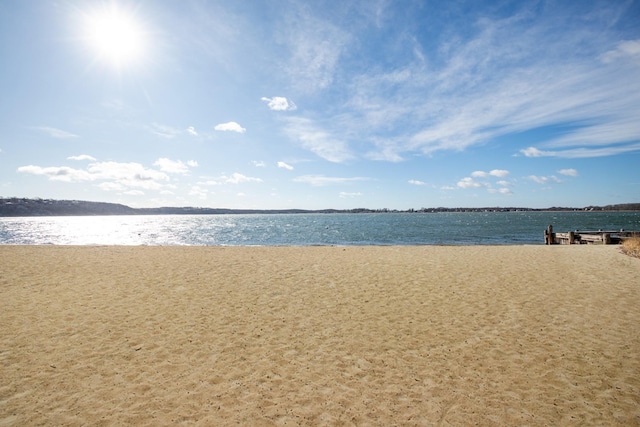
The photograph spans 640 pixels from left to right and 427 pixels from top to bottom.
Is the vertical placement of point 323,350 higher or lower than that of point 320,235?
lower

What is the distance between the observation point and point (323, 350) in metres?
7.89

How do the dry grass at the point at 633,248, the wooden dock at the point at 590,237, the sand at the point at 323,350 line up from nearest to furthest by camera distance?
the sand at the point at 323,350
the dry grass at the point at 633,248
the wooden dock at the point at 590,237

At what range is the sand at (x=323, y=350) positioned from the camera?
5.61m

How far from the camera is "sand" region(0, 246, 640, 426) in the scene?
5605 millimetres

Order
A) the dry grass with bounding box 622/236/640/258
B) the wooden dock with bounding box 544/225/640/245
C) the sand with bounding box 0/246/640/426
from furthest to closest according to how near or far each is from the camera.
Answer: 1. the wooden dock with bounding box 544/225/640/245
2. the dry grass with bounding box 622/236/640/258
3. the sand with bounding box 0/246/640/426

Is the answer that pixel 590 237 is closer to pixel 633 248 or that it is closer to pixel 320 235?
pixel 633 248

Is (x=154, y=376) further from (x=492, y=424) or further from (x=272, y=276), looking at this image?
(x=272, y=276)

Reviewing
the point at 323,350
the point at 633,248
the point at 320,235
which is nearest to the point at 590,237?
the point at 633,248

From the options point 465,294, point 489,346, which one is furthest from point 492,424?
point 465,294

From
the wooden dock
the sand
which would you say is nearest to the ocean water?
the wooden dock

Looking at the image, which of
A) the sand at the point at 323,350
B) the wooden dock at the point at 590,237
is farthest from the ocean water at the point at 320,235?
the sand at the point at 323,350

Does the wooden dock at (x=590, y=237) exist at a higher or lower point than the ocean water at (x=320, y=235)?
higher

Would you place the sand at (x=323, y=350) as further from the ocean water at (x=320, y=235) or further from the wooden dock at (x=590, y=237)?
the ocean water at (x=320, y=235)

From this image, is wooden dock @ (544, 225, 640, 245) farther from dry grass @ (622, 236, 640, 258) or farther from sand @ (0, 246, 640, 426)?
sand @ (0, 246, 640, 426)
